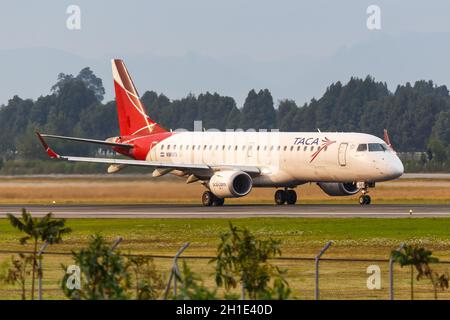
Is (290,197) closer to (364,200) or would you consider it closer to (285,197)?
(285,197)

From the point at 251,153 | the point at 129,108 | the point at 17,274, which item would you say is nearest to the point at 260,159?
the point at 251,153

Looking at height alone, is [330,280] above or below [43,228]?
below

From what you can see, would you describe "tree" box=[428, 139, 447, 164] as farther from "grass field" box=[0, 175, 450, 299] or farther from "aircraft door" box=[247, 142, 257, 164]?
"aircraft door" box=[247, 142, 257, 164]

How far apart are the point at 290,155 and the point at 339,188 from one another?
3.84m

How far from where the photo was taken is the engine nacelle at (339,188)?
247ft

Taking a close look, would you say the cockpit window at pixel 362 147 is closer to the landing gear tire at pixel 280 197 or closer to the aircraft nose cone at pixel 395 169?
the aircraft nose cone at pixel 395 169

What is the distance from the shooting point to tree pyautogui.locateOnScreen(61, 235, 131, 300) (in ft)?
84.1

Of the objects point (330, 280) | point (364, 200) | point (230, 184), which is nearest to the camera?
point (330, 280)

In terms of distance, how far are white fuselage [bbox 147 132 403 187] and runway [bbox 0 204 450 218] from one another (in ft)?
5.56

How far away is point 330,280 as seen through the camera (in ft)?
122

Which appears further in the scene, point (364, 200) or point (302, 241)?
point (364, 200)

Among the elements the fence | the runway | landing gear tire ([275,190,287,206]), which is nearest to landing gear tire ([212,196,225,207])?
the runway

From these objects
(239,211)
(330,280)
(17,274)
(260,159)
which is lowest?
(330,280)

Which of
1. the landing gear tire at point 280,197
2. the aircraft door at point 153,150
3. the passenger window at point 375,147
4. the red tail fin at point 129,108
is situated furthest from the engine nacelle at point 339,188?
the red tail fin at point 129,108
